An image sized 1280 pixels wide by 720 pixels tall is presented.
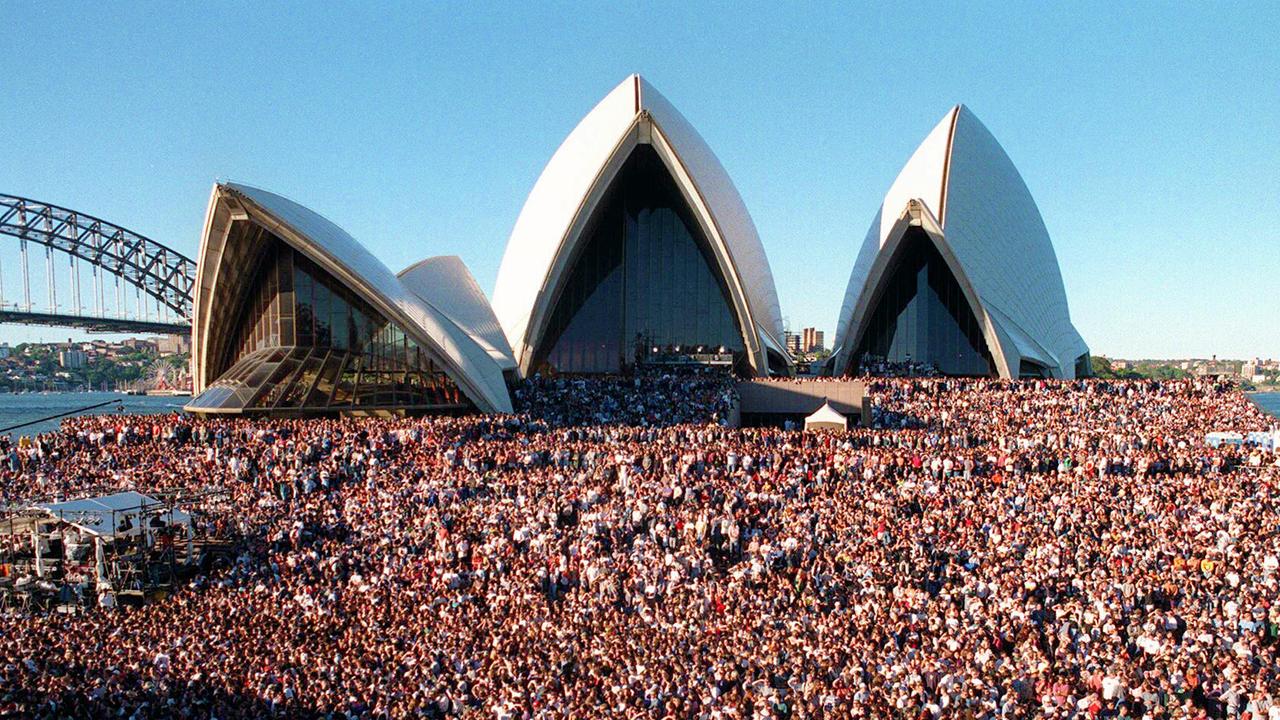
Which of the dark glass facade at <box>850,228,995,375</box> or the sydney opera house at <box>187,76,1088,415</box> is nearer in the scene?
the sydney opera house at <box>187,76,1088,415</box>

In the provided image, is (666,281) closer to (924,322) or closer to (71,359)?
(924,322)

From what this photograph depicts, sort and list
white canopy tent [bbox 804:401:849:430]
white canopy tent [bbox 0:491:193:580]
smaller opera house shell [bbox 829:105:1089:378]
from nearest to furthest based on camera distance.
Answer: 1. white canopy tent [bbox 0:491:193:580]
2. white canopy tent [bbox 804:401:849:430]
3. smaller opera house shell [bbox 829:105:1089:378]

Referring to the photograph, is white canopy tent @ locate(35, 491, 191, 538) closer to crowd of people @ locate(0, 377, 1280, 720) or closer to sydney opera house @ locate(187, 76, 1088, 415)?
crowd of people @ locate(0, 377, 1280, 720)

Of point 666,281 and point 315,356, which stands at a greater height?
point 666,281

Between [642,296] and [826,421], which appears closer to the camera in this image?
[826,421]

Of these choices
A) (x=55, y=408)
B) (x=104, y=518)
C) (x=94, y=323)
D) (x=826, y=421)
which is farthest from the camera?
(x=55, y=408)

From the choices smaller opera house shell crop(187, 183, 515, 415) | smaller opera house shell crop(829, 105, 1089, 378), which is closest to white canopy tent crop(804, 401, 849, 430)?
smaller opera house shell crop(187, 183, 515, 415)

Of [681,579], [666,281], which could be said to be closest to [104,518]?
[681,579]
